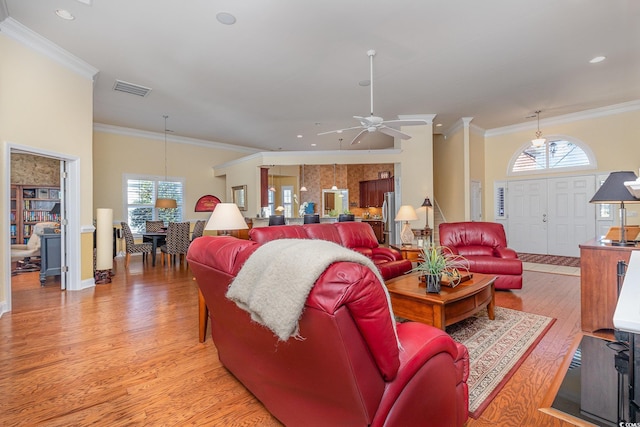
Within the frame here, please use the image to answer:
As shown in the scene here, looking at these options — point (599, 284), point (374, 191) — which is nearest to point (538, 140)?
point (599, 284)

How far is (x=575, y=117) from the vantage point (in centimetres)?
683

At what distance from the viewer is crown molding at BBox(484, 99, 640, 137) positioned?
6250mm

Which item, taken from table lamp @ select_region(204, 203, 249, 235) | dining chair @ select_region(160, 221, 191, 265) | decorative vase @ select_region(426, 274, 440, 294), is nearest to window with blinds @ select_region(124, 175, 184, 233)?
dining chair @ select_region(160, 221, 191, 265)

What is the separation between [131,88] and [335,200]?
306 inches

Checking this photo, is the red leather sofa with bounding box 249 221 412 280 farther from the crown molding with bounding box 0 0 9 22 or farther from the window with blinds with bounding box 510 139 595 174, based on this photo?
the window with blinds with bounding box 510 139 595 174

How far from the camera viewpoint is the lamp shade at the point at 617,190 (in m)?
2.66

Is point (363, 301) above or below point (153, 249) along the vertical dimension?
above

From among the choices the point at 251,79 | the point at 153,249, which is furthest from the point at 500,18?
the point at 153,249

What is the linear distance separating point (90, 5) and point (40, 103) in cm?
161

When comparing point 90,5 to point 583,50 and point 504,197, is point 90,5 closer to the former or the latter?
point 583,50

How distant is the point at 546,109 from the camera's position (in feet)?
21.2

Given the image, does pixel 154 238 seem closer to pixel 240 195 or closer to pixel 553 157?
pixel 240 195

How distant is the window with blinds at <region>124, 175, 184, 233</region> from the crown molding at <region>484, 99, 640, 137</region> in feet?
29.2

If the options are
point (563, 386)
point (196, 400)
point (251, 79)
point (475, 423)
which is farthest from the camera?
point (251, 79)
